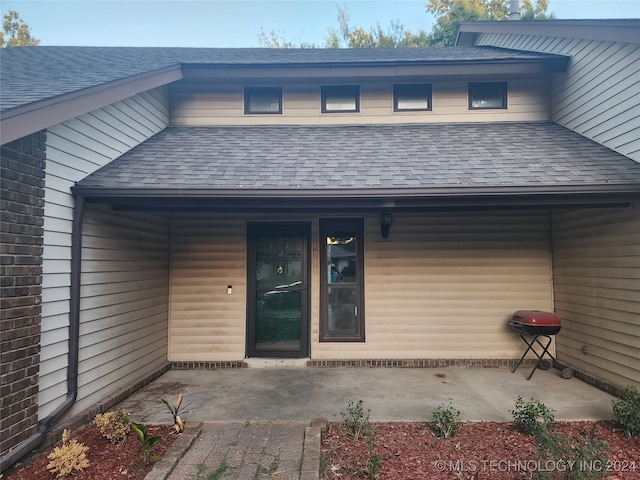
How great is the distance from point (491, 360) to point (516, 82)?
4.42m

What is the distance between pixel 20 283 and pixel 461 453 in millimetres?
3719

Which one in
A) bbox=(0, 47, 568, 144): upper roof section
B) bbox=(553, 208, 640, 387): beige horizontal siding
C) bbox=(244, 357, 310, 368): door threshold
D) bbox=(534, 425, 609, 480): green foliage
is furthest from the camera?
bbox=(244, 357, 310, 368): door threshold

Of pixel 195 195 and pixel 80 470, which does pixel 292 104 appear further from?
pixel 80 470

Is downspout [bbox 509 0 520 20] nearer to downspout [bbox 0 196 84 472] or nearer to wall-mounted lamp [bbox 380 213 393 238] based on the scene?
wall-mounted lamp [bbox 380 213 393 238]

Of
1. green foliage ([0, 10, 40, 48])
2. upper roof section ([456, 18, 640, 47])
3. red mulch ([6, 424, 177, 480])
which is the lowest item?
red mulch ([6, 424, 177, 480])

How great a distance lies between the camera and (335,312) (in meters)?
5.35

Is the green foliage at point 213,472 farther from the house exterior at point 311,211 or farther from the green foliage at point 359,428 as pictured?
the house exterior at point 311,211

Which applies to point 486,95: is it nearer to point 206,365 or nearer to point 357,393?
point 357,393

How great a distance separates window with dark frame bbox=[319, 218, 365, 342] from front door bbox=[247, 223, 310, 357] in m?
0.27

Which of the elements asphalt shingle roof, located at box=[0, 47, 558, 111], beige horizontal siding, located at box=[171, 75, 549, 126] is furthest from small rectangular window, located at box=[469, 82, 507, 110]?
asphalt shingle roof, located at box=[0, 47, 558, 111]

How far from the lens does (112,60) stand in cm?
521

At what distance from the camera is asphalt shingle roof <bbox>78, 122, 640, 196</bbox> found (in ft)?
12.5

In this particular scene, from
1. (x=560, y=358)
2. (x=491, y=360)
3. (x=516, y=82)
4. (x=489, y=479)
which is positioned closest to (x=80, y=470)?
(x=489, y=479)

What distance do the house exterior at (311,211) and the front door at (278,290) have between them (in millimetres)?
29
